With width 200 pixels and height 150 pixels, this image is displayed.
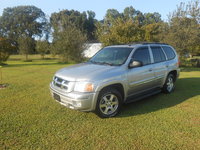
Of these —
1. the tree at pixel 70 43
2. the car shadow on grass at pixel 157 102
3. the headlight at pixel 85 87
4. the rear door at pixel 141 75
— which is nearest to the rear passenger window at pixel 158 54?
the rear door at pixel 141 75

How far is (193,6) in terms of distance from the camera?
12.7 meters

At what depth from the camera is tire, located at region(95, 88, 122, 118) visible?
3.54 m

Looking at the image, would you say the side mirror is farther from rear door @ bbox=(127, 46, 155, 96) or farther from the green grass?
the green grass

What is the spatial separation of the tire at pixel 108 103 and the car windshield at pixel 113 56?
2.73 feet

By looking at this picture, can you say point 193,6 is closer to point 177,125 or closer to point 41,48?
point 177,125

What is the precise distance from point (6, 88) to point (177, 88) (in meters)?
7.47

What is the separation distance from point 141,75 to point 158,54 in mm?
1374

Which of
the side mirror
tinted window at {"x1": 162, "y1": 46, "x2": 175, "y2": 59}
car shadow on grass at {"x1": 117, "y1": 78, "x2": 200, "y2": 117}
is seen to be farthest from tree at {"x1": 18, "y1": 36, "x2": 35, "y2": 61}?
the side mirror

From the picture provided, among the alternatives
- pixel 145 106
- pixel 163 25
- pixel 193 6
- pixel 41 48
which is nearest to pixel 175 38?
pixel 163 25

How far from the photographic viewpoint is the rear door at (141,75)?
4.02m

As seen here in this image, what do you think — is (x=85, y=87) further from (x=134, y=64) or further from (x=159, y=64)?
(x=159, y=64)

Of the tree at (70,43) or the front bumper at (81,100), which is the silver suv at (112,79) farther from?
the tree at (70,43)

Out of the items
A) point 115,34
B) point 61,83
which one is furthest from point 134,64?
point 115,34

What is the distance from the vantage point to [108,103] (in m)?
3.75
